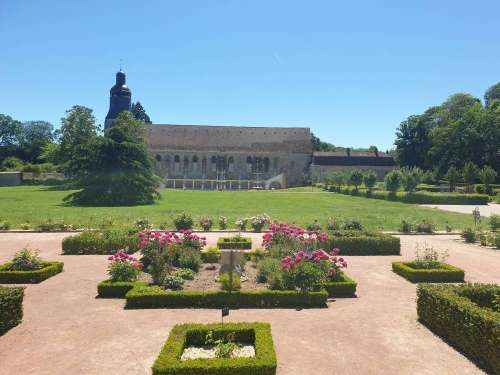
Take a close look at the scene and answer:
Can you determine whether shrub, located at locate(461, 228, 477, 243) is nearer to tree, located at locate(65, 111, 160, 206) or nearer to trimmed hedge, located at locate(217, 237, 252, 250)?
trimmed hedge, located at locate(217, 237, 252, 250)

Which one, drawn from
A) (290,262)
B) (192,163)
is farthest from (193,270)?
(192,163)

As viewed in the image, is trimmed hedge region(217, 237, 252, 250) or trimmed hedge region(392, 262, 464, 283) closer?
trimmed hedge region(392, 262, 464, 283)

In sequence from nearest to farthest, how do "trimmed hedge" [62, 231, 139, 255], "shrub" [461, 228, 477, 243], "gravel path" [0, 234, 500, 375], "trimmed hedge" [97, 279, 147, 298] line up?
"gravel path" [0, 234, 500, 375], "trimmed hedge" [97, 279, 147, 298], "trimmed hedge" [62, 231, 139, 255], "shrub" [461, 228, 477, 243]

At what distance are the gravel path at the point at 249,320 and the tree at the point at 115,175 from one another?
83.3 ft

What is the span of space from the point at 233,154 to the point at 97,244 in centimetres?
6419

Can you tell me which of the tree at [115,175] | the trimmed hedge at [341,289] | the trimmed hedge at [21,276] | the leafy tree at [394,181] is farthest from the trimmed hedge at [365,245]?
the leafy tree at [394,181]

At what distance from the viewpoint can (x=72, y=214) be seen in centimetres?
2866

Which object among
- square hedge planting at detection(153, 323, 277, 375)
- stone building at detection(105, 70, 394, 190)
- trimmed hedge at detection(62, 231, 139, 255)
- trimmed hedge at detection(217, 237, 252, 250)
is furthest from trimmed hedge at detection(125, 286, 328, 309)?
stone building at detection(105, 70, 394, 190)

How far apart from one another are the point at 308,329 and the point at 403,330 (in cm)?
210

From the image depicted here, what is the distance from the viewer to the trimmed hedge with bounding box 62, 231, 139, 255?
16828 millimetres

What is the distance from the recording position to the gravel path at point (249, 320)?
7137 millimetres

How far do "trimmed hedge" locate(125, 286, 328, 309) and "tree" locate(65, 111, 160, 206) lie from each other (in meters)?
28.4

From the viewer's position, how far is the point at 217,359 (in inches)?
266

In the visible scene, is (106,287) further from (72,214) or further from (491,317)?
(72,214)
